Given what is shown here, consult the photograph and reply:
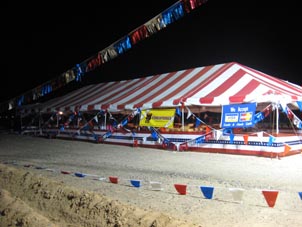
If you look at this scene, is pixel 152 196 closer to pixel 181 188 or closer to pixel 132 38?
pixel 181 188

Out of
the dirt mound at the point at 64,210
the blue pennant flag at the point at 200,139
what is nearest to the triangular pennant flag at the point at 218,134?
the blue pennant flag at the point at 200,139

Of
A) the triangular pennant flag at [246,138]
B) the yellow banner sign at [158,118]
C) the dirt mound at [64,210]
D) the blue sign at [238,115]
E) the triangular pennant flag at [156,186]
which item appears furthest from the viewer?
the yellow banner sign at [158,118]

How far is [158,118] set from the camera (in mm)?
11992

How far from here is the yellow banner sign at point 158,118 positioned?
11.6 m

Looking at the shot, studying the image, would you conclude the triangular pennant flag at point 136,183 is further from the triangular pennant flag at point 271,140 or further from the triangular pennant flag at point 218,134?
the triangular pennant flag at point 218,134

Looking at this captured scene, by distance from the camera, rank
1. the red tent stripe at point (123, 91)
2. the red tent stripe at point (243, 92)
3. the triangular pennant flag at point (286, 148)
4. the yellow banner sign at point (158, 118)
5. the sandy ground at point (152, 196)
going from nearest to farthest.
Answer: the sandy ground at point (152, 196) → the triangular pennant flag at point (286, 148) → the red tent stripe at point (243, 92) → the yellow banner sign at point (158, 118) → the red tent stripe at point (123, 91)

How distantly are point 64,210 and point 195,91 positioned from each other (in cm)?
781

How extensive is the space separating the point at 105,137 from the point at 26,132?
8682mm

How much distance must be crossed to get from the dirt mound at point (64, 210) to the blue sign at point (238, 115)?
5.86 m

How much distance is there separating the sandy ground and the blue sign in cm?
147

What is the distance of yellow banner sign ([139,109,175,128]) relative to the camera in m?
11.6

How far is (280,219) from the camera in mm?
3842

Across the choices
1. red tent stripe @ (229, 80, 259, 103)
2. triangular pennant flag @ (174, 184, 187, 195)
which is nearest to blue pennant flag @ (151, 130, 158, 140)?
red tent stripe @ (229, 80, 259, 103)

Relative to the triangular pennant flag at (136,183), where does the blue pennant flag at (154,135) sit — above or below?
above
